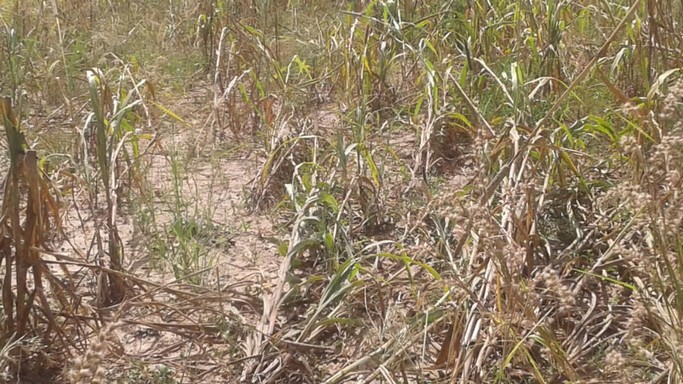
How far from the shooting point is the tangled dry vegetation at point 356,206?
180 centimetres

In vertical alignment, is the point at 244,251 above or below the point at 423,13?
below

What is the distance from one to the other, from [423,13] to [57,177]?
169cm

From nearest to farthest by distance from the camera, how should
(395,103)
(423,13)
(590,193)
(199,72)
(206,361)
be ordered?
(206,361) < (590,193) < (395,103) < (423,13) < (199,72)

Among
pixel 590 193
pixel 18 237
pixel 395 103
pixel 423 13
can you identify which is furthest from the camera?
pixel 423 13

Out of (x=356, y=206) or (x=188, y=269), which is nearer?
(x=188, y=269)

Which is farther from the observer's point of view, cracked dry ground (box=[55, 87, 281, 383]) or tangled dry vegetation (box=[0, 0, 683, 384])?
cracked dry ground (box=[55, 87, 281, 383])

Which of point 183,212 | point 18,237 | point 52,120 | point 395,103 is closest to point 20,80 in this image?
point 52,120

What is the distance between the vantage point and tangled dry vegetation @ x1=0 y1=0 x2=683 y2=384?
5.90 ft

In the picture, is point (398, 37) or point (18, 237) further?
point (398, 37)

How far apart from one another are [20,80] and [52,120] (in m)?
0.28

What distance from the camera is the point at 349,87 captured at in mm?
3182

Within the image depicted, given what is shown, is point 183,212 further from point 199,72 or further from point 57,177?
point 199,72

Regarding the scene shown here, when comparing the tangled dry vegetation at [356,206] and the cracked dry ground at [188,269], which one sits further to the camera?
the cracked dry ground at [188,269]

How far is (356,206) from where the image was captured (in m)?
2.64
